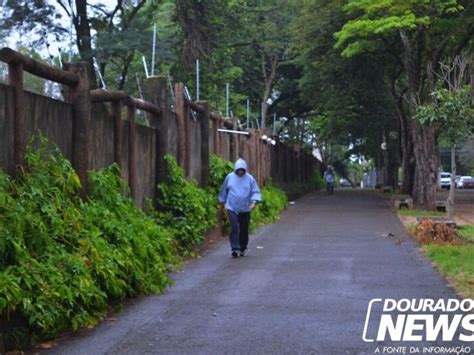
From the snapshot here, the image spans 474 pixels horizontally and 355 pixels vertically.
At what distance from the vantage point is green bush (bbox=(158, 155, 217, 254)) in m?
13.4

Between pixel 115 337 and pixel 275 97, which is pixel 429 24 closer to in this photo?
pixel 115 337

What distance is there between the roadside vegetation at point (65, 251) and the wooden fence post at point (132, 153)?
61 centimetres

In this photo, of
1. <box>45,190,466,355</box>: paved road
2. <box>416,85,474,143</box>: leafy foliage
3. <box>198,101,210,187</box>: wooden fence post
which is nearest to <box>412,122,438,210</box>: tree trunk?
<box>416,85,474,143</box>: leafy foliage

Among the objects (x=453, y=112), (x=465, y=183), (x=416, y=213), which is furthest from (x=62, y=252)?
(x=465, y=183)

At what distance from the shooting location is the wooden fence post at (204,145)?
56.8ft

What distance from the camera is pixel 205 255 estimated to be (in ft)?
44.3

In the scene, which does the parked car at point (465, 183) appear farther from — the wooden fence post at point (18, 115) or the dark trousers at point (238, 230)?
the wooden fence post at point (18, 115)

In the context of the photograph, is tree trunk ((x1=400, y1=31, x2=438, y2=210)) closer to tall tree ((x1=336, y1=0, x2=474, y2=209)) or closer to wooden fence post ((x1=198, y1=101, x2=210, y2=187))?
tall tree ((x1=336, y1=0, x2=474, y2=209))

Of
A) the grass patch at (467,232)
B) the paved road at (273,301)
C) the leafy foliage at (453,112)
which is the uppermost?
the leafy foliage at (453,112)

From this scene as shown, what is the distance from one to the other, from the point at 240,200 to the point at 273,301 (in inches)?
188

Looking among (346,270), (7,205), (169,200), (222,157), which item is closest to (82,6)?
(222,157)

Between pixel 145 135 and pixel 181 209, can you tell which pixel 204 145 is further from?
pixel 145 135

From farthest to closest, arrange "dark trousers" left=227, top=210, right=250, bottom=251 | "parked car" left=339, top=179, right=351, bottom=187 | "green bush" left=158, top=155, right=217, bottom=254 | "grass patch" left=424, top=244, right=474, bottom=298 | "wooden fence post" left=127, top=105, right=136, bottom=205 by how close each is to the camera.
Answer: "parked car" left=339, top=179, right=351, bottom=187
"green bush" left=158, top=155, right=217, bottom=254
"dark trousers" left=227, top=210, right=250, bottom=251
"wooden fence post" left=127, top=105, right=136, bottom=205
"grass patch" left=424, top=244, right=474, bottom=298

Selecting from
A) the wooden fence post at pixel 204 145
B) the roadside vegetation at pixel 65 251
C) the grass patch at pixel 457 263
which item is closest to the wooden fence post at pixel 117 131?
the roadside vegetation at pixel 65 251
